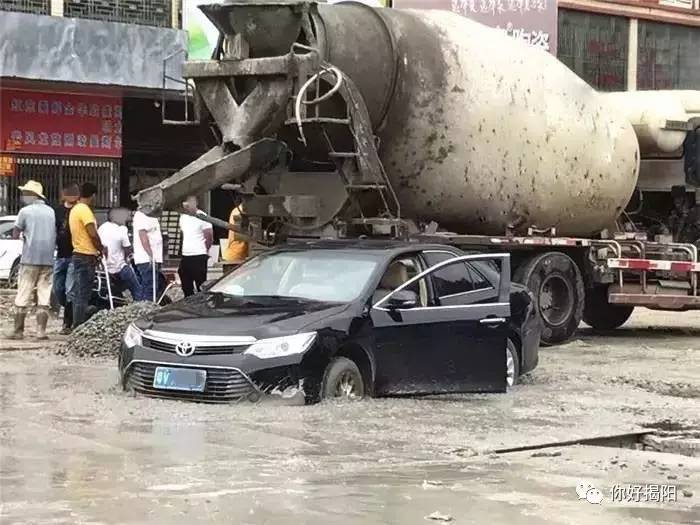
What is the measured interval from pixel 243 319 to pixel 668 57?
2808 cm

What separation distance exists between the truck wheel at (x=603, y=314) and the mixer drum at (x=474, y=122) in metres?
2.07

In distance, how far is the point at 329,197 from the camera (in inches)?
562

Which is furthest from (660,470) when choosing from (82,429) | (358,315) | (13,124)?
(13,124)

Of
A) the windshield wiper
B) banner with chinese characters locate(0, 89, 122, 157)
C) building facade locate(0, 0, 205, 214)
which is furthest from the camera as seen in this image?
banner with chinese characters locate(0, 89, 122, 157)

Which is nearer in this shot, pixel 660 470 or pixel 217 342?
pixel 660 470

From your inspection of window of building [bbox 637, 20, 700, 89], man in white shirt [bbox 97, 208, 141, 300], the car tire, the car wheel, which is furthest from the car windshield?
window of building [bbox 637, 20, 700, 89]

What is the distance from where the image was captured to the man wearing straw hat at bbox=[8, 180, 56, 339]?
14.7 metres

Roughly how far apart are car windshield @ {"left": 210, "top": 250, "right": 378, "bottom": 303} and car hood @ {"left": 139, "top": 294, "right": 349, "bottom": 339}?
0.29m

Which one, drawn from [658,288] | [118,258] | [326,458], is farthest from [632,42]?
[326,458]

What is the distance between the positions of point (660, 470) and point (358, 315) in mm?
2797

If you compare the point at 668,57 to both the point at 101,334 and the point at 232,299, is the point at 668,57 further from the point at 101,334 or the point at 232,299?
the point at 232,299

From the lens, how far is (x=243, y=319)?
9.85 m

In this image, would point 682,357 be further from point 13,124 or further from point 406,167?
point 13,124

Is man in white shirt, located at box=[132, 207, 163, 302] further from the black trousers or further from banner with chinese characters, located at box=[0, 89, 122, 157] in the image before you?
banner with chinese characters, located at box=[0, 89, 122, 157]
